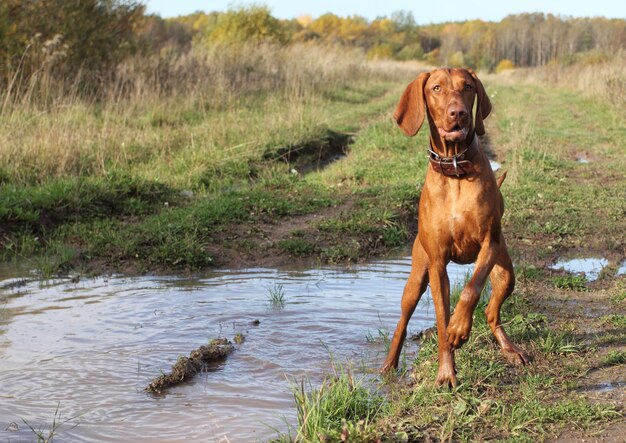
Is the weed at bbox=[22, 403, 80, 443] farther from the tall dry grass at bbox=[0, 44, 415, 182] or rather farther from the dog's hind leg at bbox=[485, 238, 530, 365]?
the tall dry grass at bbox=[0, 44, 415, 182]

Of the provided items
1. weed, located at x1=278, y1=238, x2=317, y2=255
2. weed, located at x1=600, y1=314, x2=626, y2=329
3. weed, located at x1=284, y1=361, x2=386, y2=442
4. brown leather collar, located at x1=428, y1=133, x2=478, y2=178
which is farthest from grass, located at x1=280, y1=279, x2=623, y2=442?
weed, located at x1=278, y1=238, x2=317, y2=255

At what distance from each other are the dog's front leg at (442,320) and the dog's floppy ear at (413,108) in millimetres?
772

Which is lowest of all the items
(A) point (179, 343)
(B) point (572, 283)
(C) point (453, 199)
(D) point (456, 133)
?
(A) point (179, 343)

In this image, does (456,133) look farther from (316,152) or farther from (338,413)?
(316,152)

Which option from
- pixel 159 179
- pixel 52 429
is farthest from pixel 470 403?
pixel 159 179

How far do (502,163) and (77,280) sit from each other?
7.63 m

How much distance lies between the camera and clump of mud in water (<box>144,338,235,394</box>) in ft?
13.9

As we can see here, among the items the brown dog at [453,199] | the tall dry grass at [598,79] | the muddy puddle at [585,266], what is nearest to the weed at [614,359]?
the brown dog at [453,199]

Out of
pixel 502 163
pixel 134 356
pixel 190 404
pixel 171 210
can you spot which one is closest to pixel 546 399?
pixel 190 404

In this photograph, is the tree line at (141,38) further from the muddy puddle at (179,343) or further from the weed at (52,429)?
the weed at (52,429)

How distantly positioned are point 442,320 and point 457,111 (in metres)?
1.08

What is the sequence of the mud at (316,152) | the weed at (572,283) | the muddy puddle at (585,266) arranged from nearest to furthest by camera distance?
the weed at (572,283) < the muddy puddle at (585,266) < the mud at (316,152)

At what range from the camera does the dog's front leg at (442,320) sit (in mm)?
3814

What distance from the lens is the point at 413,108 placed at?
4.17 meters
